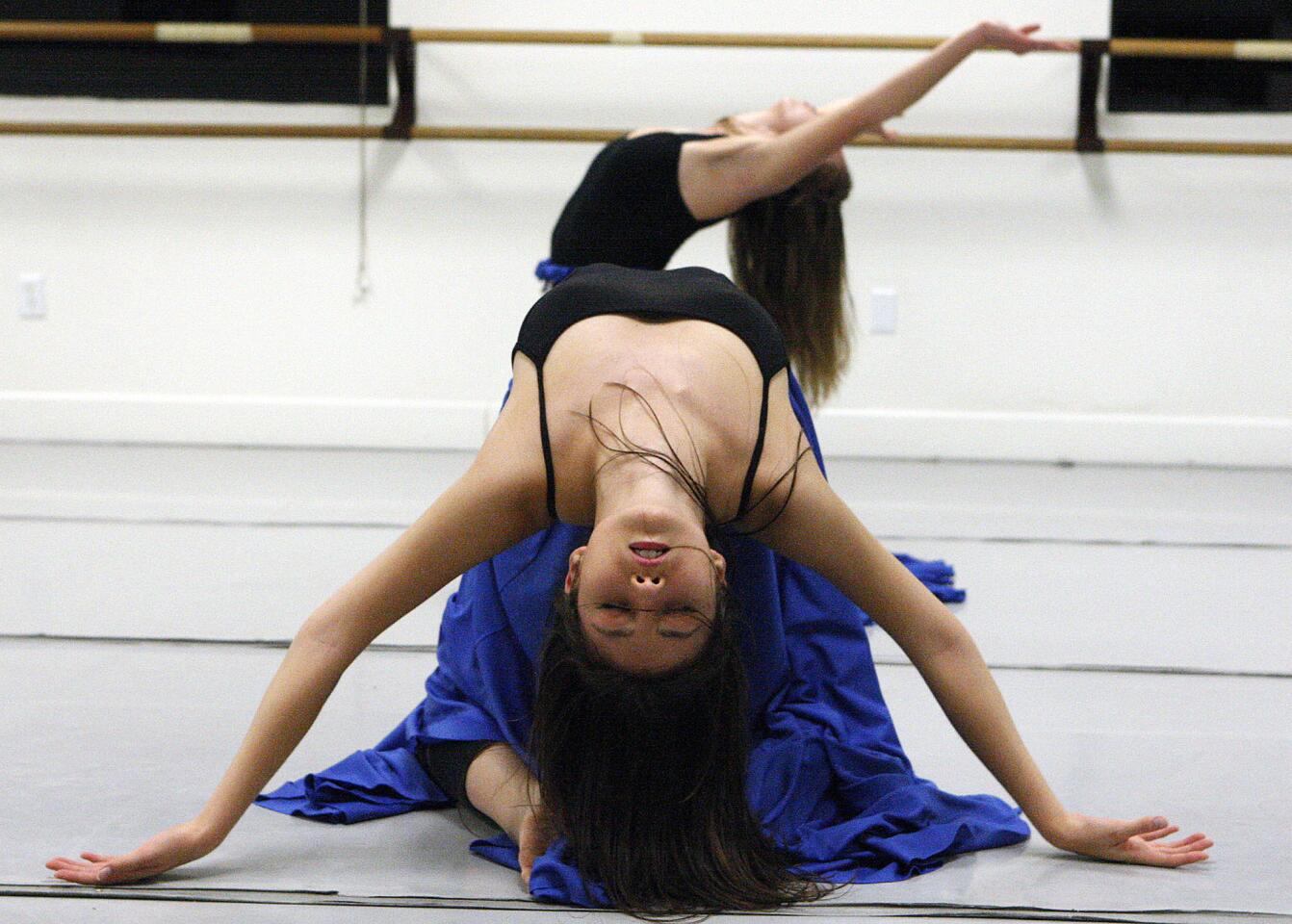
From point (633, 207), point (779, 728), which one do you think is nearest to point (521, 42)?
point (633, 207)

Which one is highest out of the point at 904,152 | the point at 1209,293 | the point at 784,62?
the point at 784,62

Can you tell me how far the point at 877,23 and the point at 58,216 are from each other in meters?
2.53

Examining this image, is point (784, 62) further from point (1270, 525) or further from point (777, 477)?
point (777, 477)

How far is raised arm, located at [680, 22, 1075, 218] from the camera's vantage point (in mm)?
2502

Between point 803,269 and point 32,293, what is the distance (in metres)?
2.84

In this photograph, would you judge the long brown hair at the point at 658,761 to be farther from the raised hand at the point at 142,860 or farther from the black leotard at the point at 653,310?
the raised hand at the point at 142,860

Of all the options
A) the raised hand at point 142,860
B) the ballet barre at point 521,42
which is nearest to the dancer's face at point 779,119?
the ballet barre at point 521,42

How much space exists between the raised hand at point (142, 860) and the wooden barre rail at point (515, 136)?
9.86 feet

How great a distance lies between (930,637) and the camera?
1444mm

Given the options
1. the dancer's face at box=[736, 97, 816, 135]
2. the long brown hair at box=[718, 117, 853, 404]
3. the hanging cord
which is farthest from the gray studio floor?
the dancer's face at box=[736, 97, 816, 135]

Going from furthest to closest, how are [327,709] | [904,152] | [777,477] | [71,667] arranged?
[904,152], [71,667], [327,709], [777,477]

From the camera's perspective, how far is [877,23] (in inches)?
169

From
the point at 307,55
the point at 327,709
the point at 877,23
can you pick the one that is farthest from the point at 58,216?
the point at 327,709

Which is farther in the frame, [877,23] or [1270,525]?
[877,23]
